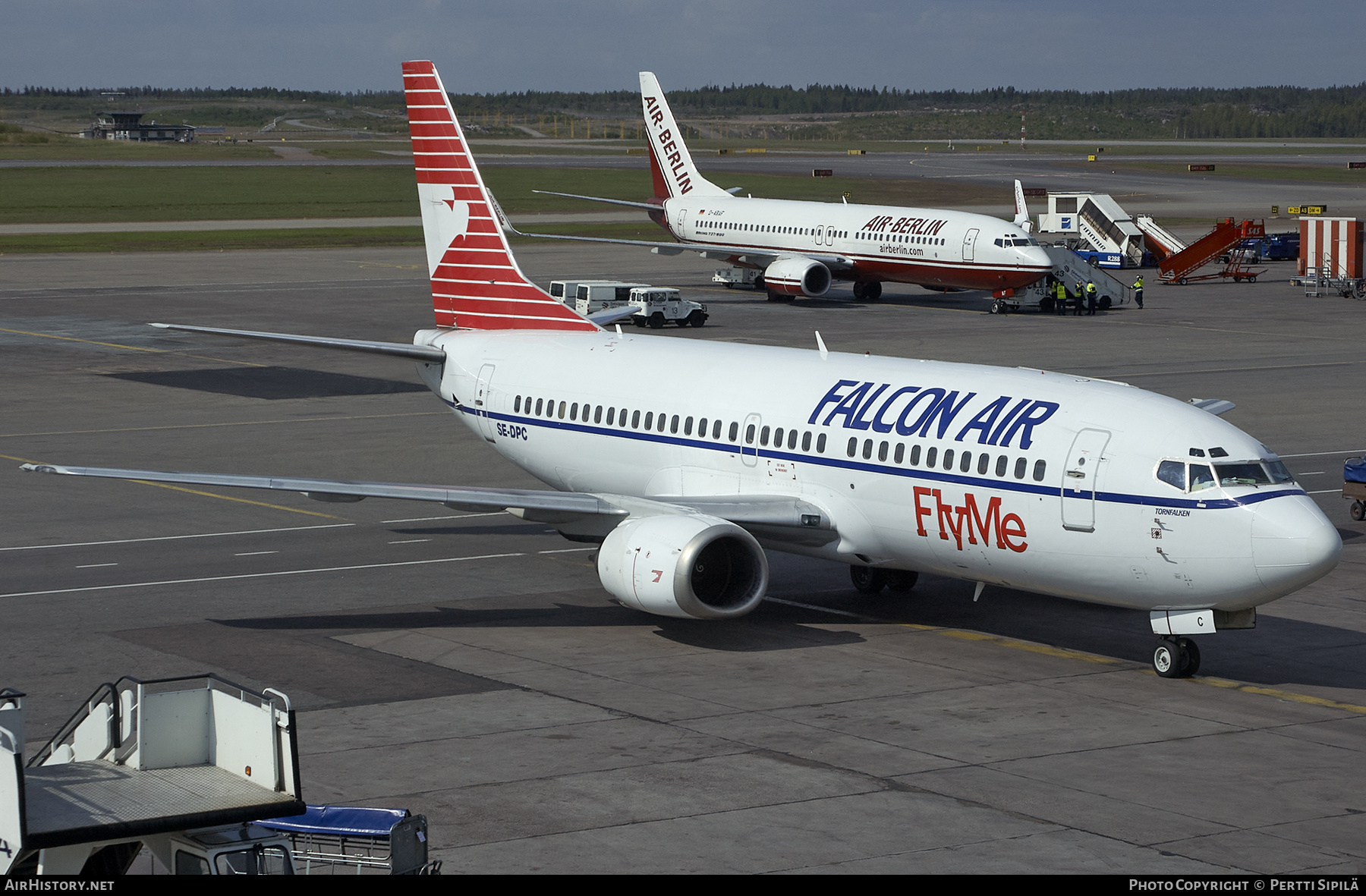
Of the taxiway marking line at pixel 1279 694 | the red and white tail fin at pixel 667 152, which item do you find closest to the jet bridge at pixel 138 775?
the taxiway marking line at pixel 1279 694

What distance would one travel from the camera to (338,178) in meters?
172

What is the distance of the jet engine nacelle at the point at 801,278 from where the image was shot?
257 feet

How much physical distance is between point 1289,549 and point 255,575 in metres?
17.9

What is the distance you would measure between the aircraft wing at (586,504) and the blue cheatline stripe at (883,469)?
35.9 inches

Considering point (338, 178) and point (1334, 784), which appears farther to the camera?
point (338, 178)

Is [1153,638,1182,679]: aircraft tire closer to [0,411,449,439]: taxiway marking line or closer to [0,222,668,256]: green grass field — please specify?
[0,411,449,439]: taxiway marking line

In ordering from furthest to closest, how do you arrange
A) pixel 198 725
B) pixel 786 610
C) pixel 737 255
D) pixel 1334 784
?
pixel 737 255
pixel 786 610
pixel 1334 784
pixel 198 725

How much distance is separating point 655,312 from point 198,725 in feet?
185

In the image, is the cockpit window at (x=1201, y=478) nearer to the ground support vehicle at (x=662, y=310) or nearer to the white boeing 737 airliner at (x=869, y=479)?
the white boeing 737 airliner at (x=869, y=479)

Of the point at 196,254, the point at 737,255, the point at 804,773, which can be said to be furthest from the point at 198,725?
the point at 196,254

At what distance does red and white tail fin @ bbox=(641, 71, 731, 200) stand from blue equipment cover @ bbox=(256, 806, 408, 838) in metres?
73.0
